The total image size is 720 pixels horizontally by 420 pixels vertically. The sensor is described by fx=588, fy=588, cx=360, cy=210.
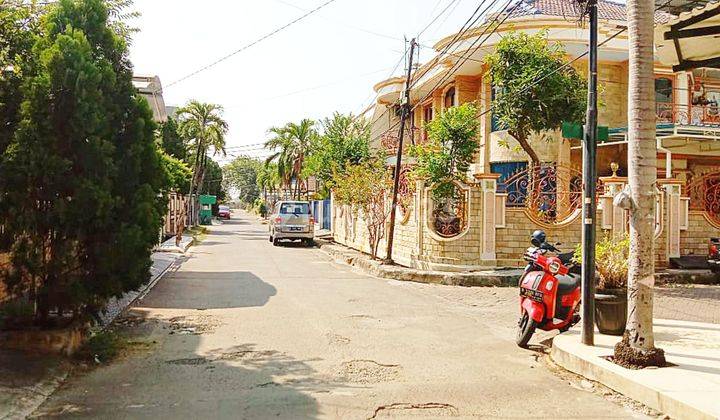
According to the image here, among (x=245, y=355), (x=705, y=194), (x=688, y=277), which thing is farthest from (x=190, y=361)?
(x=705, y=194)

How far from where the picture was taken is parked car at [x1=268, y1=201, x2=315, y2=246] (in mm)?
27469

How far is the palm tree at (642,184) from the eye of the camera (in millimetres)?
6109

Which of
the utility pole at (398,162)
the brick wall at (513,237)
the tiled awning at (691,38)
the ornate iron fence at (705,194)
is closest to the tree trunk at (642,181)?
the tiled awning at (691,38)

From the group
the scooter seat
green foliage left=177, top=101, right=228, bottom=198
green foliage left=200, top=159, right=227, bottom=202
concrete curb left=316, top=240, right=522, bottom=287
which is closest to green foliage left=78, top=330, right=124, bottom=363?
the scooter seat

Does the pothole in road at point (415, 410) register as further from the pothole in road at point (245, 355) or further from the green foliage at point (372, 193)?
the green foliage at point (372, 193)

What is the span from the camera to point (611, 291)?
7574mm

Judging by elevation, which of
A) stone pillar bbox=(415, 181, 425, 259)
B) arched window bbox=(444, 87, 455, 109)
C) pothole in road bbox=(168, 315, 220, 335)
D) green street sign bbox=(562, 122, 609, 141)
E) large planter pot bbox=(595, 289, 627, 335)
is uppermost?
arched window bbox=(444, 87, 455, 109)

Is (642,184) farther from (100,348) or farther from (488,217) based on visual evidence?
(488,217)

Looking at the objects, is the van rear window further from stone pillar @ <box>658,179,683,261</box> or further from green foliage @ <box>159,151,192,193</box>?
stone pillar @ <box>658,179,683,261</box>

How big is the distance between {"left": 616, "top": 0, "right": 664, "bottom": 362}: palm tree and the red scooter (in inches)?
50.0

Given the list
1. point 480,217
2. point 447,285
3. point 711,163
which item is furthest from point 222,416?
point 711,163

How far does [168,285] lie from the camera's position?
516 inches

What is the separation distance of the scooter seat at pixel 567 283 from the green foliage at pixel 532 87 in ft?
30.4

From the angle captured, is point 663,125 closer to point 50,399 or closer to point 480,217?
point 480,217
